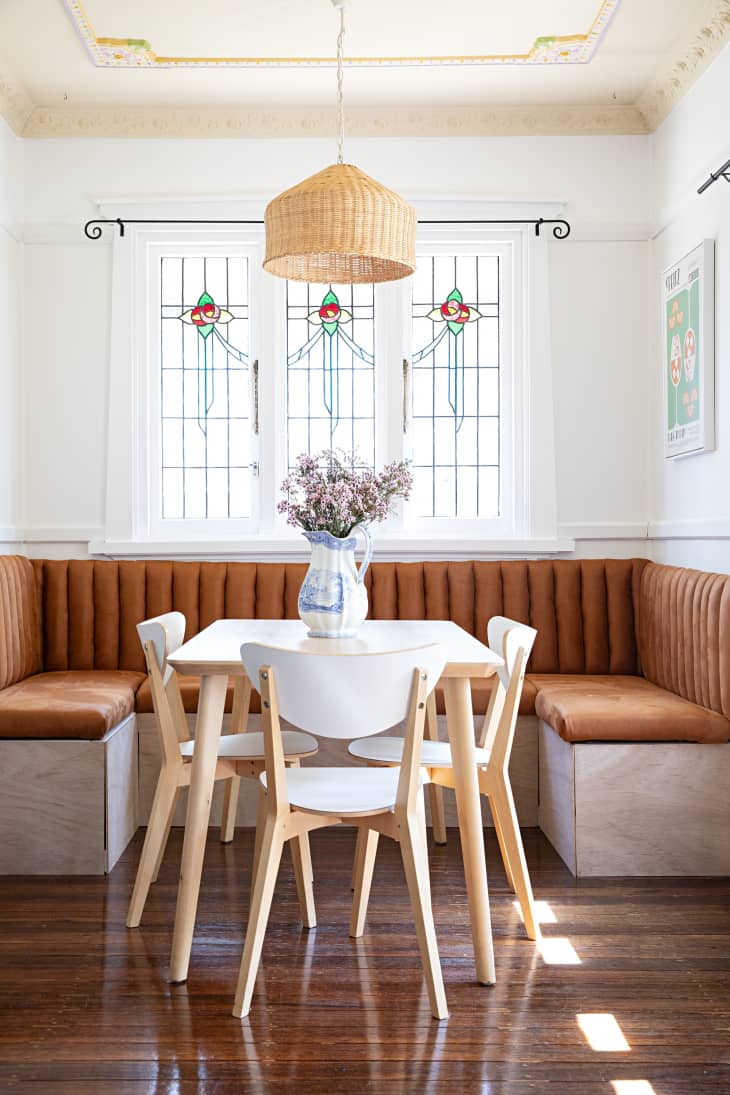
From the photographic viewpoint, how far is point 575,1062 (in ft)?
7.51

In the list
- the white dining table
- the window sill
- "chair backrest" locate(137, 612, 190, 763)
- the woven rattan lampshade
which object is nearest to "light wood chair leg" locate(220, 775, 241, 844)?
"chair backrest" locate(137, 612, 190, 763)

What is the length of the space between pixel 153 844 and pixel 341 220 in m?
2.06

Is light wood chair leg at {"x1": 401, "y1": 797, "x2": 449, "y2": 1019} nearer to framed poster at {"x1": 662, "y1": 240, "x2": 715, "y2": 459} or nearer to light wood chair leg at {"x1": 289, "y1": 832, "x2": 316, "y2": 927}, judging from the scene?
light wood chair leg at {"x1": 289, "y1": 832, "x2": 316, "y2": 927}

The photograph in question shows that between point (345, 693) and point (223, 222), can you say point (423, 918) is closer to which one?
point (345, 693)

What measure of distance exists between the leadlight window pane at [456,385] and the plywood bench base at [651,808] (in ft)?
6.30

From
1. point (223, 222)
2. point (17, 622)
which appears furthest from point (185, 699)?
point (223, 222)

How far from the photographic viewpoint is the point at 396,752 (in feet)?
10.9

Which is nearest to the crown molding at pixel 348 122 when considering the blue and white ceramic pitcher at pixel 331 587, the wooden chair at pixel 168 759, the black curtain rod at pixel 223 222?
the black curtain rod at pixel 223 222

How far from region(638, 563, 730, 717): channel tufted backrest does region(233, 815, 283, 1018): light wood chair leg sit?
196cm

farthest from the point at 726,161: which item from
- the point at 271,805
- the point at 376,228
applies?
the point at 271,805

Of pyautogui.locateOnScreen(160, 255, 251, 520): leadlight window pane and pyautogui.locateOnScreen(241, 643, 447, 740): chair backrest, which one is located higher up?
pyautogui.locateOnScreen(160, 255, 251, 520): leadlight window pane

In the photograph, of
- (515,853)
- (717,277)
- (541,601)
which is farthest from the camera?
(541,601)

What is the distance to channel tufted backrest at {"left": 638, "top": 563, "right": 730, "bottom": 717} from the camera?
3.75 meters

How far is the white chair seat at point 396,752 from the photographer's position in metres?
3.18
